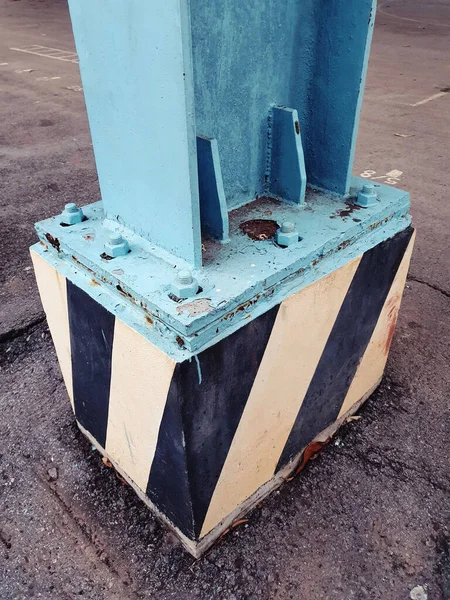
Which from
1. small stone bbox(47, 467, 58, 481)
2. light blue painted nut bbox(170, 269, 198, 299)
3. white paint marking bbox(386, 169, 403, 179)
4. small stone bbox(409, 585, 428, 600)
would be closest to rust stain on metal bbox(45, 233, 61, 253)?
light blue painted nut bbox(170, 269, 198, 299)

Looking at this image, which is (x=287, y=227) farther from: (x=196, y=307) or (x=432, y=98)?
(x=432, y=98)

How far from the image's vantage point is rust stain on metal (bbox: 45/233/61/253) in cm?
140

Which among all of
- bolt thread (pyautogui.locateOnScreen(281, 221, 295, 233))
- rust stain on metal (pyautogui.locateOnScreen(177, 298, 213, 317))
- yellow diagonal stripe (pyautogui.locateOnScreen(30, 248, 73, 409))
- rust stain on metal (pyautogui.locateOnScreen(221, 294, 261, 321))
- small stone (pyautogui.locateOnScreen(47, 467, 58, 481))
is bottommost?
small stone (pyautogui.locateOnScreen(47, 467, 58, 481))

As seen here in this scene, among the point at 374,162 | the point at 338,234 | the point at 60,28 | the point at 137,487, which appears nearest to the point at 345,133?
the point at 338,234

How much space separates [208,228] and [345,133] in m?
0.54

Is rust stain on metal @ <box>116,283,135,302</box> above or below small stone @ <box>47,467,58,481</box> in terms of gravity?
above

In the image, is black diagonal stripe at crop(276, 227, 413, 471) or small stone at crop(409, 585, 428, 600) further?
black diagonal stripe at crop(276, 227, 413, 471)

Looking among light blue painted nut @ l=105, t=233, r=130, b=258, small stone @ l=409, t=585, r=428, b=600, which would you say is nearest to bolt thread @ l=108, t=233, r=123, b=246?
light blue painted nut @ l=105, t=233, r=130, b=258

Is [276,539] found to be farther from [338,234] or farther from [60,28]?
[60,28]

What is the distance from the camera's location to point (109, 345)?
53.4 inches

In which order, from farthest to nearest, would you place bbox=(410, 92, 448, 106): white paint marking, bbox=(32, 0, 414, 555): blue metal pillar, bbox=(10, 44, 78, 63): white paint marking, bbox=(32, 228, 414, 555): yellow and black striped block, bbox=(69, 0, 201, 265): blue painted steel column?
bbox=(10, 44, 78, 63): white paint marking
bbox=(410, 92, 448, 106): white paint marking
bbox=(32, 228, 414, 555): yellow and black striped block
bbox=(32, 0, 414, 555): blue metal pillar
bbox=(69, 0, 201, 265): blue painted steel column

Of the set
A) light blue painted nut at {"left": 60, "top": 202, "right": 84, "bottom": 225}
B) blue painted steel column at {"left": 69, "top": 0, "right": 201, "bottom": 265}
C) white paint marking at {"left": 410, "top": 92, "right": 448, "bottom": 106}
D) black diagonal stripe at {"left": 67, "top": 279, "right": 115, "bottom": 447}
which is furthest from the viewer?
white paint marking at {"left": 410, "top": 92, "right": 448, "bottom": 106}

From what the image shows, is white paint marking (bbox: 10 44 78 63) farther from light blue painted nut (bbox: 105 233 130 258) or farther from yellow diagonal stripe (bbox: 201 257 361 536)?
yellow diagonal stripe (bbox: 201 257 361 536)

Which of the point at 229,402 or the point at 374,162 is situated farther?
the point at 374,162
